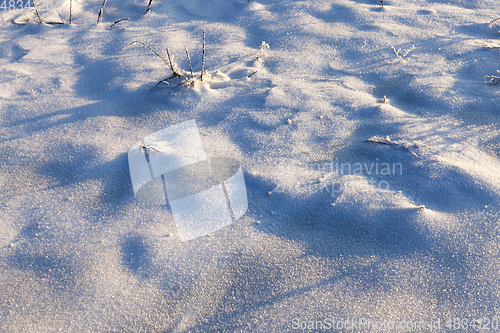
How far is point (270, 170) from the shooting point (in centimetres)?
162

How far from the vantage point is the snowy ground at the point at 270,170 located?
124 cm

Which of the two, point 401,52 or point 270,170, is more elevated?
point 401,52

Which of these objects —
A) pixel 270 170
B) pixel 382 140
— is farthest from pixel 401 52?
pixel 270 170

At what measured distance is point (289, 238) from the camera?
140 centimetres

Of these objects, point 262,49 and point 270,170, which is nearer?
point 270,170

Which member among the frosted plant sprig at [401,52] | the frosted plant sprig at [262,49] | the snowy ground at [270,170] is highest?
the frosted plant sprig at [262,49]

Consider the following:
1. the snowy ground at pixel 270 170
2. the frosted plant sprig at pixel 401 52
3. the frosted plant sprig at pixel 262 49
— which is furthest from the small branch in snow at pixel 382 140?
the frosted plant sprig at pixel 262 49

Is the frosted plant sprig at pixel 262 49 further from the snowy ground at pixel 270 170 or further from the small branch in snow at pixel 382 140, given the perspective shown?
the small branch in snow at pixel 382 140

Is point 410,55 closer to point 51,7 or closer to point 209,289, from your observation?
point 209,289

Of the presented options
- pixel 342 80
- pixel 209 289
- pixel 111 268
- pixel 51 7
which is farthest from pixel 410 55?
pixel 51 7

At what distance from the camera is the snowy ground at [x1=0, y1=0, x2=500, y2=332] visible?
1.24m

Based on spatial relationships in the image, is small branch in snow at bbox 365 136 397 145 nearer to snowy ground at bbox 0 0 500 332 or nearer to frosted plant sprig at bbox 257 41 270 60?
snowy ground at bbox 0 0 500 332

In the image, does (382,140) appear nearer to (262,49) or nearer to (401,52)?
(401,52)

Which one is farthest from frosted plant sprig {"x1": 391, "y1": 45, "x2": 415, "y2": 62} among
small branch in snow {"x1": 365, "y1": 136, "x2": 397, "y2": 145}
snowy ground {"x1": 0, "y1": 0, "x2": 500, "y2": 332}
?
small branch in snow {"x1": 365, "y1": 136, "x2": 397, "y2": 145}
